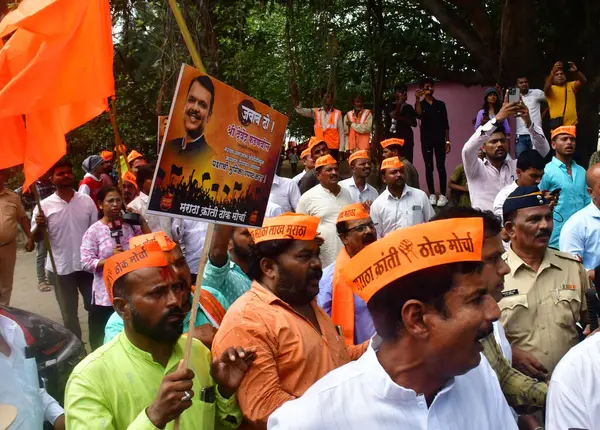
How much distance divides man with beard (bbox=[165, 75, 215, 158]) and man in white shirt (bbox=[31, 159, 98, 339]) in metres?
4.90

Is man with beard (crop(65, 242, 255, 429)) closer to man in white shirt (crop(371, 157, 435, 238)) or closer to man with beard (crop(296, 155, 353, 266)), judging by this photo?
man with beard (crop(296, 155, 353, 266))

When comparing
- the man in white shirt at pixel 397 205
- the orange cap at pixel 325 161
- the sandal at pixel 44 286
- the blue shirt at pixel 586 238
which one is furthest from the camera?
the sandal at pixel 44 286

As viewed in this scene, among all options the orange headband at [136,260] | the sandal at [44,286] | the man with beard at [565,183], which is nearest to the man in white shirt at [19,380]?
the orange headband at [136,260]

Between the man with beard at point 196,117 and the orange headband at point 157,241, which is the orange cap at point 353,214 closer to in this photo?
the orange headband at point 157,241

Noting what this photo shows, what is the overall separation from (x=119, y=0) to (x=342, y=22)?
517cm

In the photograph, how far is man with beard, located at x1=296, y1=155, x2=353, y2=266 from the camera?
7.24 m

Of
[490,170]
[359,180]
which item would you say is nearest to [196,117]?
[490,170]

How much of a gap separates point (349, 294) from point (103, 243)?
2719 millimetres

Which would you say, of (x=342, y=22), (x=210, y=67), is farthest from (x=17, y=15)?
(x=342, y=22)

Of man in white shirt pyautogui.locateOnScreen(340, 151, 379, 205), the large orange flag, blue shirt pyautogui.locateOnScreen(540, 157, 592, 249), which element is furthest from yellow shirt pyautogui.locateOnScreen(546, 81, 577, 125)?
the large orange flag

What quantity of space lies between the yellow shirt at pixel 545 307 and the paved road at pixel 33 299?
566 cm

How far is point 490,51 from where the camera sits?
38.7 ft

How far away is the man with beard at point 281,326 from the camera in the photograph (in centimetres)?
295

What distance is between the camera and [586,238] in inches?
203
